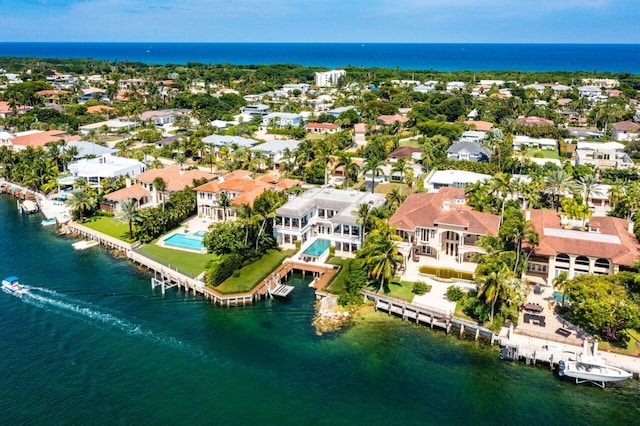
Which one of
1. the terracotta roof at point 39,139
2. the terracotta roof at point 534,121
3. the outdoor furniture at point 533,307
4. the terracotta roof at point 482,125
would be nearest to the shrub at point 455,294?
the outdoor furniture at point 533,307

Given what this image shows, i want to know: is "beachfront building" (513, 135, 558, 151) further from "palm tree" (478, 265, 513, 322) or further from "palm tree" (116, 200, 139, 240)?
"palm tree" (116, 200, 139, 240)

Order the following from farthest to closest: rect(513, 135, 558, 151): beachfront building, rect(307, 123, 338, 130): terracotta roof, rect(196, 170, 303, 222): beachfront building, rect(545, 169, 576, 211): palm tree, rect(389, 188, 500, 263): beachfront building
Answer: rect(307, 123, 338, 130): terracotta roof < rect(513, 135, 558, 151): beachfront building < rect(196, 170, 303, 222): beachfront building < rect(545, 169, 576, 211): palm tree < rect(389, 188, 500, 263): beachfront building

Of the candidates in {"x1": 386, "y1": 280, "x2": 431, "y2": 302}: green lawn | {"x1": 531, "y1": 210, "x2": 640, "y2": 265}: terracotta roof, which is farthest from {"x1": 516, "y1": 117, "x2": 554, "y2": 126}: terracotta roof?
{"x1": 386, "y1": 280, "x2": 431, "y2": 302}: green lawn

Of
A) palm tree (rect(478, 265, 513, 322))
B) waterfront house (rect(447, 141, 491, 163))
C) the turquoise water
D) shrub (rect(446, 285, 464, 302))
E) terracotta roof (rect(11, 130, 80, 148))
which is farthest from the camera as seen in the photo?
terracotta roof (rect(11, 130, 80, 148))

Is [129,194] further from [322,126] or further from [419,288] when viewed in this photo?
[322,126]

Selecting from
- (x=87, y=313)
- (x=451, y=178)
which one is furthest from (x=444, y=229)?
(x=87, y=313)
